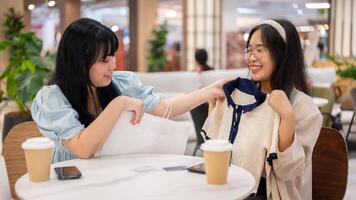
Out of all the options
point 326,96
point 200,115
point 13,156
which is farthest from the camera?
point 326,96

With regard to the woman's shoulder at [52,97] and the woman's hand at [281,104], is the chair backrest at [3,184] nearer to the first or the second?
the woman's shoulder at [52,97]

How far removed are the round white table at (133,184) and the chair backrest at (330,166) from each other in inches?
23.2

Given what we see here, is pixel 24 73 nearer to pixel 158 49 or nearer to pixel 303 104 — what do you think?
pixel 303 104

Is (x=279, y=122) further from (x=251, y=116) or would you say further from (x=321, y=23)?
(x=321, y=23)

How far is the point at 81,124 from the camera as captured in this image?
1814 mm

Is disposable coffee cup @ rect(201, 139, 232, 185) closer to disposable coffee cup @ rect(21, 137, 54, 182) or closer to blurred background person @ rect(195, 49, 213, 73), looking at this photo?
disposable coffee cup @ rect(21, 137, 54, 182)

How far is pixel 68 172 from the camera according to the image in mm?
1525

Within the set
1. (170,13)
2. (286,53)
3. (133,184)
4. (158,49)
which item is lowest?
(158,49)

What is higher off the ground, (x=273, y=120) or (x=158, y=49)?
(x=273, y=120)

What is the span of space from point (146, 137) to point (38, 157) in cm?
53

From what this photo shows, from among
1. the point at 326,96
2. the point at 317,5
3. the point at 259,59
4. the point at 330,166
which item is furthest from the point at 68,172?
the point at 317,5

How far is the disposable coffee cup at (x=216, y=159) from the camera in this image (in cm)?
140

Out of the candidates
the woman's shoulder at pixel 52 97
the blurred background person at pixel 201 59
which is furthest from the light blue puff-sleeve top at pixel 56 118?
the blurred background person at pixel 201 59

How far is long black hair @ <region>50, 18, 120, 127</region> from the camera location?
1.86 metres
